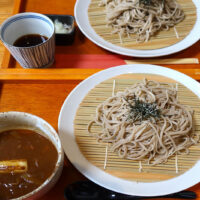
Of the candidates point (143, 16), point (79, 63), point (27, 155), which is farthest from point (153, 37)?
point (27, 155)

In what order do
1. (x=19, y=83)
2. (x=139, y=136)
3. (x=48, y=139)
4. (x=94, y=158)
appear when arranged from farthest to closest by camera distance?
(x=19, y=83) → (x=139, y=136) → (x=94, y=158) → (x=48, y=139)

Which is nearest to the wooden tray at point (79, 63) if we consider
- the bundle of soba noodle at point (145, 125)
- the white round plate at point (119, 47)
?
the white round plate at point (119, 47)

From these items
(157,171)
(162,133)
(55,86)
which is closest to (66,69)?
(55,86)

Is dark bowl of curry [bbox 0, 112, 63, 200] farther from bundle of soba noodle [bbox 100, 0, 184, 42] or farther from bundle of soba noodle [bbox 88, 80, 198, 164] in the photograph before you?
bundle of soba noodle [bbox 100, 0, 184, 42]

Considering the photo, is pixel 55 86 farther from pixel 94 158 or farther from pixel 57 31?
pixel 94 158

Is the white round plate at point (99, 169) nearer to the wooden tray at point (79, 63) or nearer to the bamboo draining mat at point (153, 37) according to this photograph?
the wooden tray at point (79, 63)
